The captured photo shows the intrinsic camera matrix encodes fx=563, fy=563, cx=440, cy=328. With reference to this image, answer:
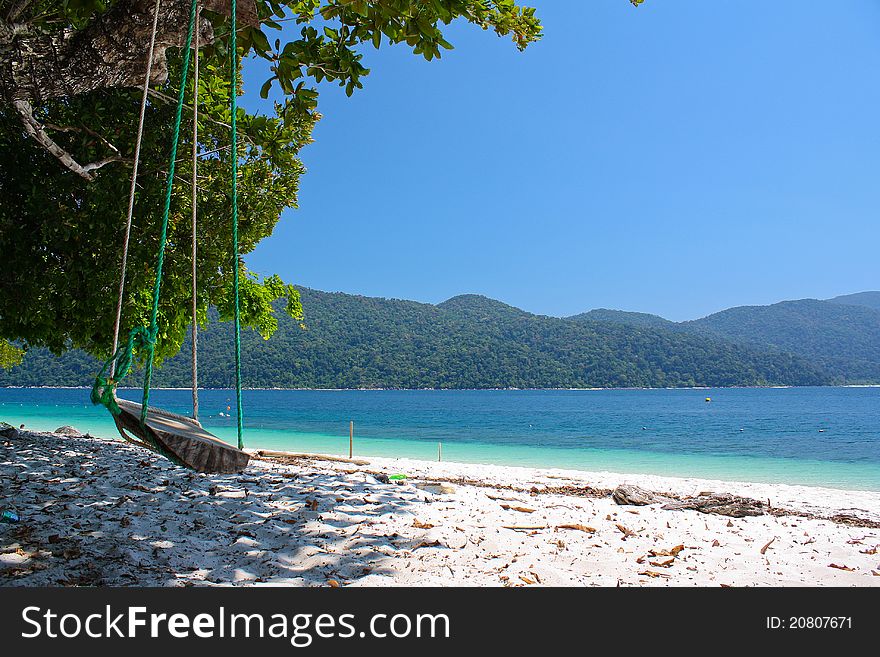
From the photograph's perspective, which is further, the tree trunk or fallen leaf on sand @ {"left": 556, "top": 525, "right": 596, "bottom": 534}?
fallen leaf on sand @ {"left": 556, "top": 525, "right": 596, "bottom": 534}

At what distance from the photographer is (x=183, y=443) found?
309cm


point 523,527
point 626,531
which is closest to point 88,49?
point 523,527

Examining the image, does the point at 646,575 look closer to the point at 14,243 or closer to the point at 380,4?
the point at 380,4

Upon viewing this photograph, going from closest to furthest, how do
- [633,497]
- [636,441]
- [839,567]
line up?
[839,567]
[633,497]
[636,441]

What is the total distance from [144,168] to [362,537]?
5742 millimetres

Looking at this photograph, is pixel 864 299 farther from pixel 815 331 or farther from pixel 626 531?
pixel 626 531

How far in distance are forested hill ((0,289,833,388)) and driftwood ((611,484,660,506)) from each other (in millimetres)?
90847

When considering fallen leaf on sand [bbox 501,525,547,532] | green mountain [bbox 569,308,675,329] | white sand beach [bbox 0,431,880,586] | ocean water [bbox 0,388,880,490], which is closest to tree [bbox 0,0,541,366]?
white sand beach [bbox 0,431,880,586]

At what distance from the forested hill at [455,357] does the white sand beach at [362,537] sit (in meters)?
91.4

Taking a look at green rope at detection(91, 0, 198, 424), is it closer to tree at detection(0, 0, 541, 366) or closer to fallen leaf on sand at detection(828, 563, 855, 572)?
tree at detection(0, 0, 541, 366)

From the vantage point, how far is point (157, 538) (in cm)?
430

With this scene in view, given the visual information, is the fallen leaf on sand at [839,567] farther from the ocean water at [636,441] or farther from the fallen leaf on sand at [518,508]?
the ocean water at [636,441]

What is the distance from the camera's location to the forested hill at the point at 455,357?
3836 inches

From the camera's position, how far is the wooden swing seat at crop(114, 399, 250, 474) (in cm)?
305
